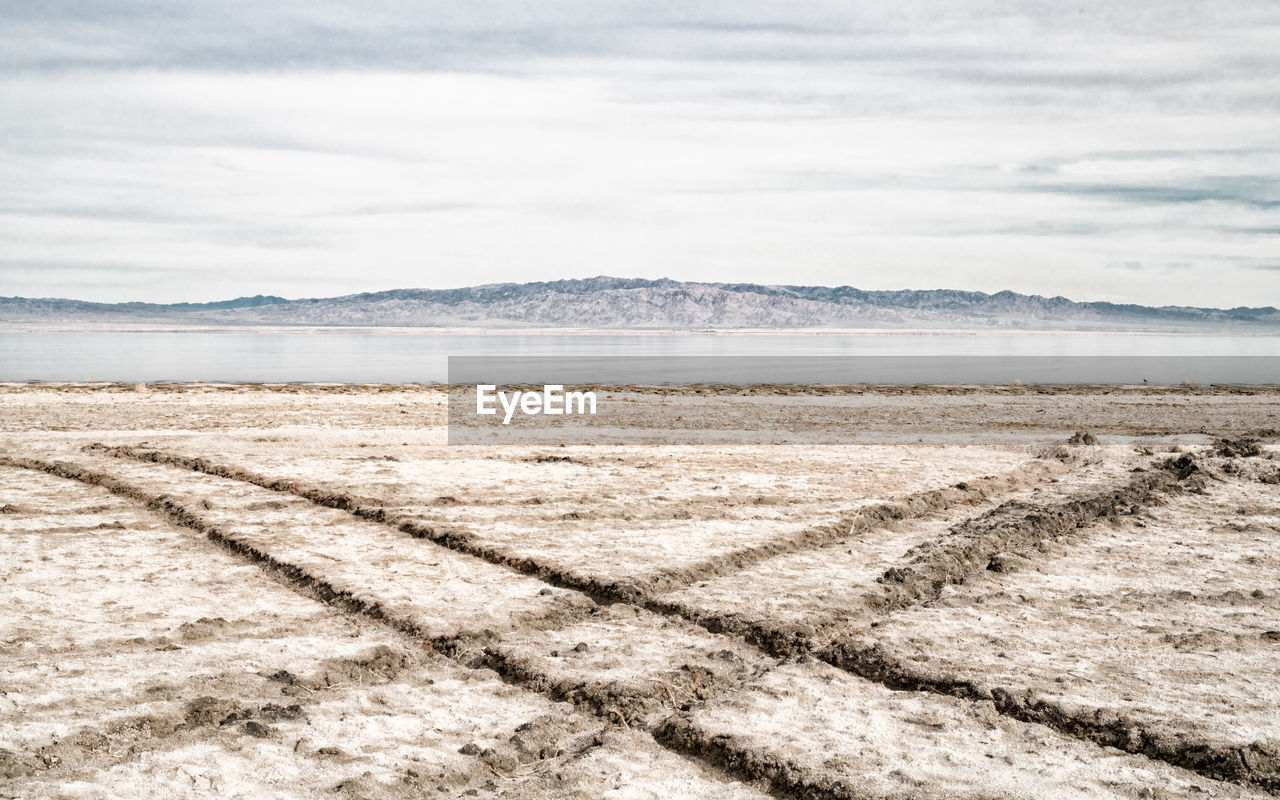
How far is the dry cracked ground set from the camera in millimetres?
4879

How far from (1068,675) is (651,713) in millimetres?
2517

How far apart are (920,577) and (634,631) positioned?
9.09ft

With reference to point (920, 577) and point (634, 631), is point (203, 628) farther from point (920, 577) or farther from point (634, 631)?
point (920, 577)

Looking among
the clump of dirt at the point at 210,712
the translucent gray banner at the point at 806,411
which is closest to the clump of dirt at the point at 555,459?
the translucent gray banner at the point at 806,411

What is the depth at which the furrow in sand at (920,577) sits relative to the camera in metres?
5.16

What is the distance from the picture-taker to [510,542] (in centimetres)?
989

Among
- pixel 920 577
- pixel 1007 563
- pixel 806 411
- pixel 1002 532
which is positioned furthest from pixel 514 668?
pixel 806 411

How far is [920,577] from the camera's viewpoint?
8.52 metres

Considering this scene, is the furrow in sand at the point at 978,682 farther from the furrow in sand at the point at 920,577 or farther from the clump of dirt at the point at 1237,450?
the clump of dirt at the point at 1237,450

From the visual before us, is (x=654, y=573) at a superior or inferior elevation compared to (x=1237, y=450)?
inferior

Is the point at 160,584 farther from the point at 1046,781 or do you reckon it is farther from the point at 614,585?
the point at 1046,781

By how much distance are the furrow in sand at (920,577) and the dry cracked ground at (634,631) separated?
0.09 ft

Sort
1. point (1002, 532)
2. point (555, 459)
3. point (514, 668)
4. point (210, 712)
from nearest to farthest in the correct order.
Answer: point (210, 712) → point (514, 668) → point (1002, 532) → point (555, 459)

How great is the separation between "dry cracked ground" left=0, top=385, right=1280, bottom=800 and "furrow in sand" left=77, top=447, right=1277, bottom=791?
27 mm
